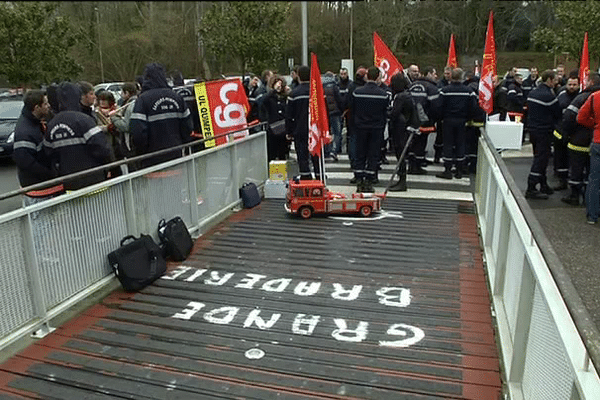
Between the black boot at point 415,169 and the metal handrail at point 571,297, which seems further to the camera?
the black boot at point 415,169

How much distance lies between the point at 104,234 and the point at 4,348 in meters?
1.50

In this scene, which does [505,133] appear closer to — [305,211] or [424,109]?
[424,109]

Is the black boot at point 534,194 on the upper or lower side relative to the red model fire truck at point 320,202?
lower

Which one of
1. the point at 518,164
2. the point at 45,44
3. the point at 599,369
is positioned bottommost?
the point at 518,164

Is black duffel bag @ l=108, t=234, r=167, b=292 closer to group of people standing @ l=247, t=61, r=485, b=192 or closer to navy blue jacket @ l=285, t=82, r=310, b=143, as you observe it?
navy blue jacket @ l=285, t=82, r=310, b=143

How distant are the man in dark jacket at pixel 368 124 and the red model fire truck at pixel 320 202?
1.59 m

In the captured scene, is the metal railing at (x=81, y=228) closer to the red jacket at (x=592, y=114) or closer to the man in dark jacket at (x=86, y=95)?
the man in dark jacket at (x=86, y=95)

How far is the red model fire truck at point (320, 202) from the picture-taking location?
27.2 ft

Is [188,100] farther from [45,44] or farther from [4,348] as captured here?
[45,44]

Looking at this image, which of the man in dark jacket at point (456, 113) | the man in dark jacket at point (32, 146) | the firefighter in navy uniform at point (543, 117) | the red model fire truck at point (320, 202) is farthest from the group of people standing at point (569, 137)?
the man in dark jacket at point (32, 146)

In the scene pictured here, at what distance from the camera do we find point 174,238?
259 inches

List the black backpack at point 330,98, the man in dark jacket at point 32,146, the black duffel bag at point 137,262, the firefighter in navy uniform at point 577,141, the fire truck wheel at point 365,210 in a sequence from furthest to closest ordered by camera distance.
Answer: the black backpack at point 330,98, the firefighter in navy uniform at point 577,141, the fire truck wheel at point 365,210, the man in dark jacket at point 32,146, the black duffel bag at point 137,262

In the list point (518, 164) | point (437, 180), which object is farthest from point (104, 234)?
point (518, 164)

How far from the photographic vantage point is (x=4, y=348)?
449 cm
